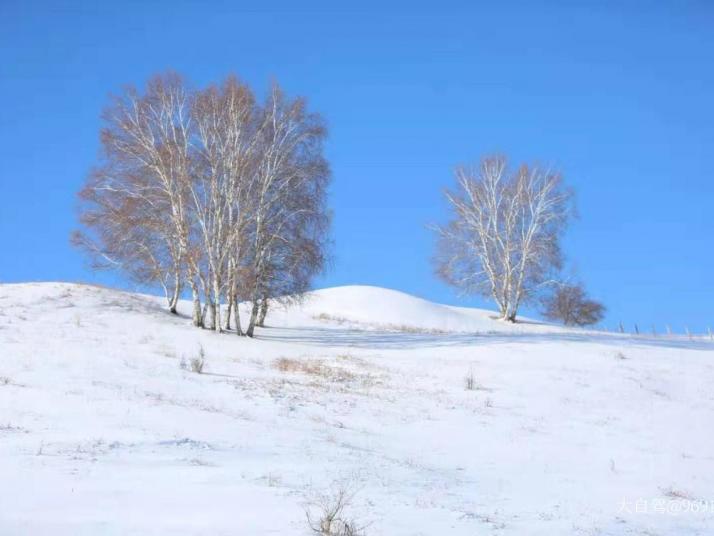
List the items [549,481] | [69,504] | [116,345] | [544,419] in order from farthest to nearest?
1. [116,345]
2. [544,419]
3. [549,481]
4. [69,504]

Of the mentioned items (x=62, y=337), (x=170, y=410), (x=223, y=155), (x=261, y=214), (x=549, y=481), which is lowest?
(x=549, y=481)

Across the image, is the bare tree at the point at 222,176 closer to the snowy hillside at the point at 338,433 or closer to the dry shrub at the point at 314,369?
the snowy hillside at the point at 338,433

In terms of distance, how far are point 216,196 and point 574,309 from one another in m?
39.0

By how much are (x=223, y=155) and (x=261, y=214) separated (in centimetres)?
245

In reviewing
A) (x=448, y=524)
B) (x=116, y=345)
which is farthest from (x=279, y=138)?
(x=448, y=524)

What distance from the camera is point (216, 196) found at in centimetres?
2544

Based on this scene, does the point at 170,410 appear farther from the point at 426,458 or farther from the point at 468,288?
the point at 468,288

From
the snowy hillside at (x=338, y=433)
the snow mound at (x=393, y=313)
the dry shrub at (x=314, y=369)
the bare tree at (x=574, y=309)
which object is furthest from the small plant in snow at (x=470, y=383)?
the bare tree at (x=574, y=309)

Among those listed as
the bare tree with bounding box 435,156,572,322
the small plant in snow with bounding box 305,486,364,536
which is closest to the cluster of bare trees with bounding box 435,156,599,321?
the bare tree with bounding box 435,156,572,322

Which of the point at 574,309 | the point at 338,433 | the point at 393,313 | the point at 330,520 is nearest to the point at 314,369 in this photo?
the point at 338,433

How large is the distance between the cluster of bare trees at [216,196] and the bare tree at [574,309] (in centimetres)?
3150

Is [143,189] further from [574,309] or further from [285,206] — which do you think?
[574,309]

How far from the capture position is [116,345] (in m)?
19.7

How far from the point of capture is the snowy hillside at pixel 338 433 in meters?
7.37
